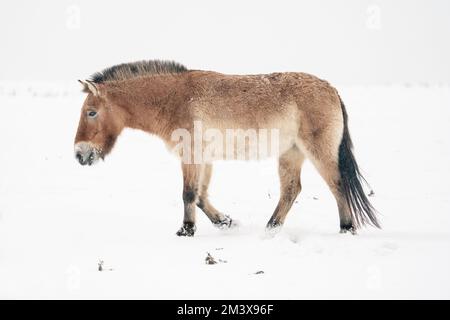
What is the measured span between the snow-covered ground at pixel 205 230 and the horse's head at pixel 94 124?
39.4 inches

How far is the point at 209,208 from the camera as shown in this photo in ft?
26.2

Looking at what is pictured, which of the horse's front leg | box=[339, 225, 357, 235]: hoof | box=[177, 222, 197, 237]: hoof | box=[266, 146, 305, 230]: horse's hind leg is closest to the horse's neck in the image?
the horse's front leg

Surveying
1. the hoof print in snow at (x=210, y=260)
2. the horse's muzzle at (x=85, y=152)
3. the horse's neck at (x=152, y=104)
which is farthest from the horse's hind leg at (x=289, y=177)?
the horse's muzzle at (x=85, y=152)

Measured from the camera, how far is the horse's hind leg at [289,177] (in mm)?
7746

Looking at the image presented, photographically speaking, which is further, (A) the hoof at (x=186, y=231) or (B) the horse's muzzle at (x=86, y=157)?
(B) the horse's muzzle at (x=86, y=157)

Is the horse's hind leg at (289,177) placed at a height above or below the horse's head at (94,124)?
below

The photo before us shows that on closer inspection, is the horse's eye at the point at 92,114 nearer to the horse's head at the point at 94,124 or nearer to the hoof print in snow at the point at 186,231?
the horse's head at the point at 94,124

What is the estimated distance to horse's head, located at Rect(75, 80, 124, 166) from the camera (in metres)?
7.59

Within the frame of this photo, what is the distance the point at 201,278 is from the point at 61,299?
135cm

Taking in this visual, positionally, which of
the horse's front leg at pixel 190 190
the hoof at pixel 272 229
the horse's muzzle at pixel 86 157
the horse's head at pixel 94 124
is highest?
the horse's head at pixel 94 124

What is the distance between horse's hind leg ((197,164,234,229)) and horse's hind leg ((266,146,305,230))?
0.75 m

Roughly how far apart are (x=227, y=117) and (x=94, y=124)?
187 centimetres

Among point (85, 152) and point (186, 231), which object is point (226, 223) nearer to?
point (186, 231)

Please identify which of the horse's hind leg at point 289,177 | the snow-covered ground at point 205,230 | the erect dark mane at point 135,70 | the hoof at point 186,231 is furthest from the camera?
the erect dark mane at point 135,70
